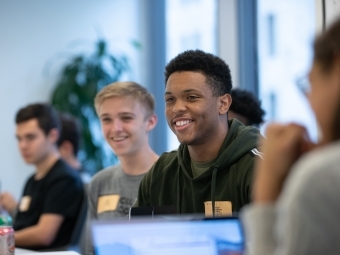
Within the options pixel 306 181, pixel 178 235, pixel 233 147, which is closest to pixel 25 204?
pixel 233 147

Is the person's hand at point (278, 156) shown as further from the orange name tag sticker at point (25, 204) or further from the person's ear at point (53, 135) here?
the person's ear at point (53, 135)

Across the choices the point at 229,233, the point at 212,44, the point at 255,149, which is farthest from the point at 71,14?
the point at 229,233

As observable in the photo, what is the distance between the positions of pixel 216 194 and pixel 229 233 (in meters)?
0.88

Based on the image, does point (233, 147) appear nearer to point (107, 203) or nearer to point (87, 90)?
point (107, 203)

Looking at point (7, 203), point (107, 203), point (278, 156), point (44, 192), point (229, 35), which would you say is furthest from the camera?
point (229, 35)

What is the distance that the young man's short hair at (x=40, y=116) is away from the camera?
3.92m

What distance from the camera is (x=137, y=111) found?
3.23 m

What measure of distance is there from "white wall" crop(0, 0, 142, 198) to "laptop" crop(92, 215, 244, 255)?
435cm

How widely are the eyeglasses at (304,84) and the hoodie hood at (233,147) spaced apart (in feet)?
3.62

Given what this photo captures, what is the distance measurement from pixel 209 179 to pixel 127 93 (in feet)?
3.70

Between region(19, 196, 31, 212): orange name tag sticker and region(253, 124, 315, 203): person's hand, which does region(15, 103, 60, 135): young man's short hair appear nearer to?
region(19, 196, 31, 212): orange name tag sticker

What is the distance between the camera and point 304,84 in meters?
1.05

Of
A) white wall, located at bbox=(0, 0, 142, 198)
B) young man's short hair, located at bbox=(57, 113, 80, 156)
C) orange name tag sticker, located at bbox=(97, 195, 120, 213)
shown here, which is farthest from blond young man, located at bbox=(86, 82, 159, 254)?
white wall, located at bbox=(0, 0, 142, 198)

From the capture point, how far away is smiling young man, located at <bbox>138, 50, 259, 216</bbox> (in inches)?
85.7
